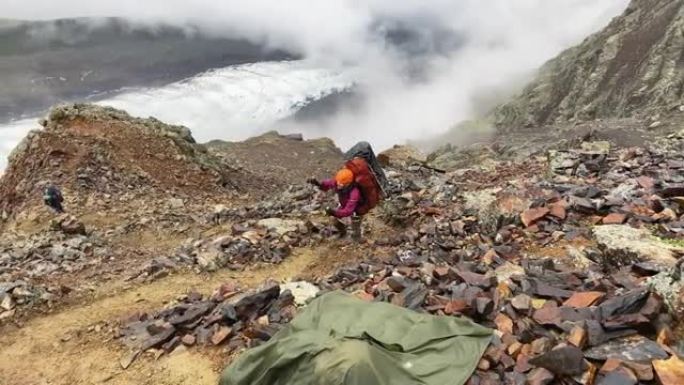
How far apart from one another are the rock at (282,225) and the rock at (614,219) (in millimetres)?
6175

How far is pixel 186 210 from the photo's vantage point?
18219mm

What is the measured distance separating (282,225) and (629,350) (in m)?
8.69

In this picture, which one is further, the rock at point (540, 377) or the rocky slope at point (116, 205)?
the rocky slope at point (116, 205)

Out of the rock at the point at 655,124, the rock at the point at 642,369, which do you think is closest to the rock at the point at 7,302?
the rock at the point at 642,369

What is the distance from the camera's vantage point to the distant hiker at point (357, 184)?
425 inches

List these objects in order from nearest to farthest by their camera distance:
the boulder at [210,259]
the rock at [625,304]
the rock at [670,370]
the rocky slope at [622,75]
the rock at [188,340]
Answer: the rock at [670,370] < the rock at [625,304] < the rock at [188,340] < the boulder at [210,259] < the rocky slope at [622,75]

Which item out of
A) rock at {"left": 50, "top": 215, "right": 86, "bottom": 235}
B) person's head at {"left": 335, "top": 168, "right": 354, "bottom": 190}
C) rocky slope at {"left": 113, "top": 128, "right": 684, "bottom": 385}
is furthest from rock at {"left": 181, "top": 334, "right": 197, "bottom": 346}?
rock at {"left": 50, "top": 215, "right": 86, "bottom": 235}

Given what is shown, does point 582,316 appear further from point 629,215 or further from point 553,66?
point 553,66

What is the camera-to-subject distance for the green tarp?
18.2ft

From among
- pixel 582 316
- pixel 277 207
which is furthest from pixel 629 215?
pixel 277 207

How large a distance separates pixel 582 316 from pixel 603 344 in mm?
523

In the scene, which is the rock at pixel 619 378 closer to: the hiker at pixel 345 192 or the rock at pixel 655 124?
the hiker at pixel 345 192

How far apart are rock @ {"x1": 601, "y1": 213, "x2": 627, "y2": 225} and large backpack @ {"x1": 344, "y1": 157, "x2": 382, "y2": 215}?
13.0 ft

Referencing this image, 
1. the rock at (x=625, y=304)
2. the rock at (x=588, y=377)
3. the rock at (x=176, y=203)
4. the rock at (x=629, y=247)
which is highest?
the rock at (x=625, y=304)
